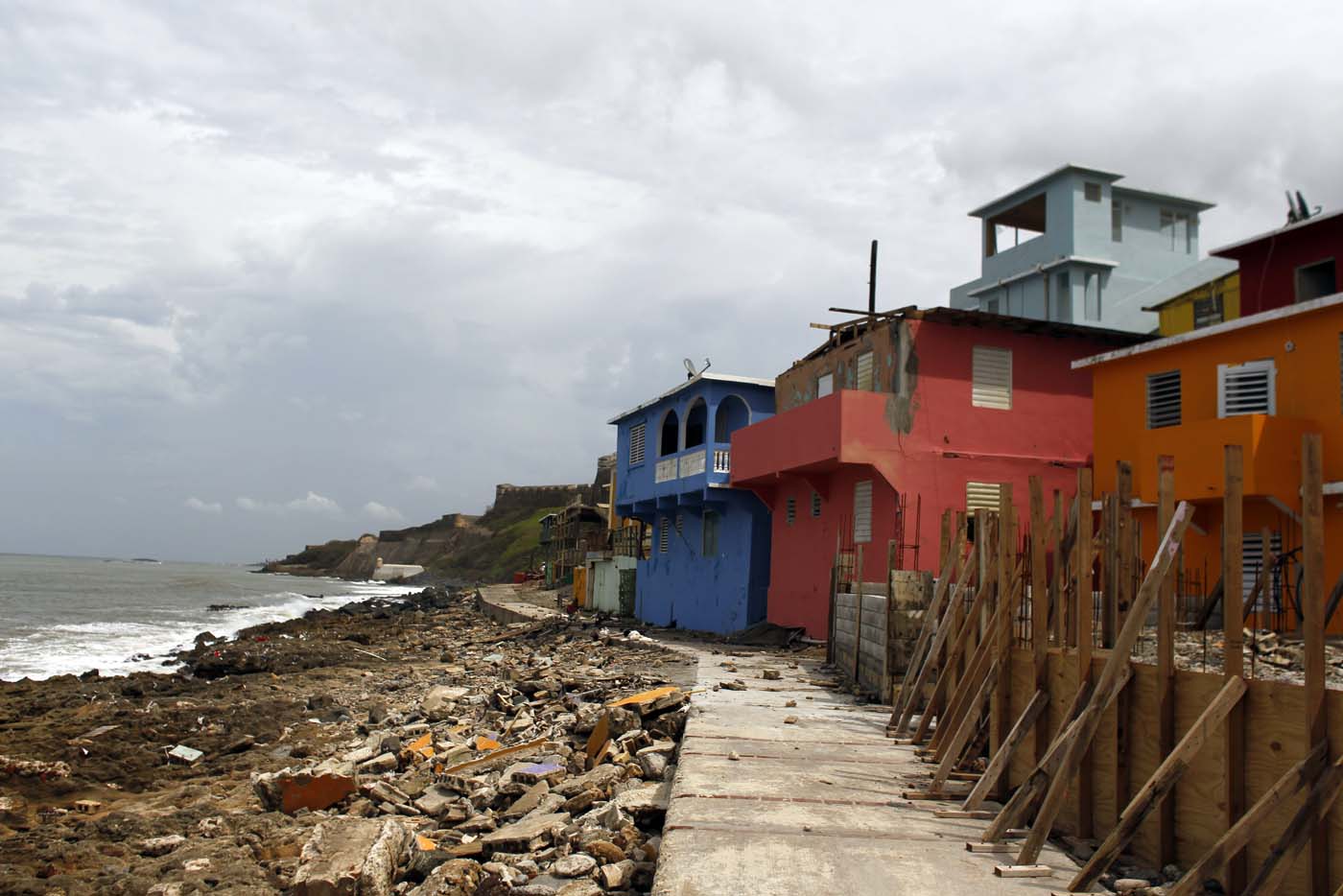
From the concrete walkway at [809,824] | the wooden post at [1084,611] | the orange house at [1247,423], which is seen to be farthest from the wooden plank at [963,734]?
the orange house at [1247,423]

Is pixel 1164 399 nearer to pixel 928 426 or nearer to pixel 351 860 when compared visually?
pixel 928 426

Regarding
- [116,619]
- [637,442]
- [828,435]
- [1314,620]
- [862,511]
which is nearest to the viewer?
[1314,620]

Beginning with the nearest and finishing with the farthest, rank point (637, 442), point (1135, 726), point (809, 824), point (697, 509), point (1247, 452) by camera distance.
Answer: point (1135, 726) < point (809, 824) < point (1247, 452) < point (697, 509) < point (637, 442)

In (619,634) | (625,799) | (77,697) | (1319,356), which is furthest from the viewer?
(619,634)

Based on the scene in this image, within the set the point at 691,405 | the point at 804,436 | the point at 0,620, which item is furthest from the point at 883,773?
the point at 0,620

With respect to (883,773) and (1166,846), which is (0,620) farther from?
(1166,846)

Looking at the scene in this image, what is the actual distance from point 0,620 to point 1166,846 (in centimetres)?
4604

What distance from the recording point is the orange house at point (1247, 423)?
56.0ft

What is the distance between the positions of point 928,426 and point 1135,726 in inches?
617

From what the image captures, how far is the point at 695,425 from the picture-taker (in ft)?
111

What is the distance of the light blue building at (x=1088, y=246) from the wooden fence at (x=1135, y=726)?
30.1 m

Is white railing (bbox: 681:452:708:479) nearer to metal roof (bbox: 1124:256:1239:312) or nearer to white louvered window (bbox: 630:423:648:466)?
white louvered window (bbox: 630:423:648:466)

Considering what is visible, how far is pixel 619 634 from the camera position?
2717cm

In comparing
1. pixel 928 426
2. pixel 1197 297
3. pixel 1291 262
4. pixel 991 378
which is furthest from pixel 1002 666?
pixel 1197 297
